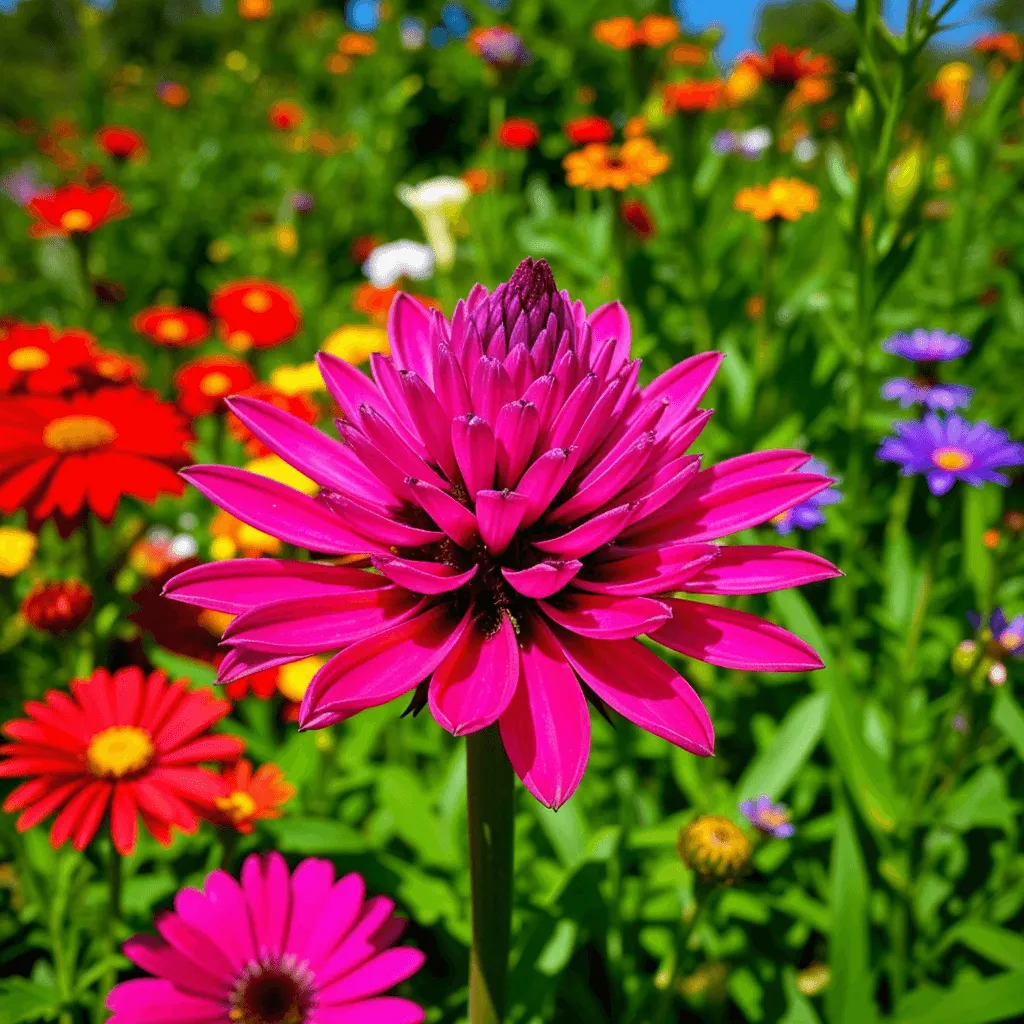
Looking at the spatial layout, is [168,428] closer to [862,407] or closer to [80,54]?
[862,407]

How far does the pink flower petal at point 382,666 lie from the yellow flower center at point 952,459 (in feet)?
2.99

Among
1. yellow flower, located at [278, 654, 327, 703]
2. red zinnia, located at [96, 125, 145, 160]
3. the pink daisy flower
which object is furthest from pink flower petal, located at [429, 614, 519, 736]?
red zinnia, located at [96, 125, 145, 160]

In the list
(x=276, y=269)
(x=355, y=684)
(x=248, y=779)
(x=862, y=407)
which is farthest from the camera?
(x=276, y=269)

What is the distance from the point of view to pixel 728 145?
10.8ft

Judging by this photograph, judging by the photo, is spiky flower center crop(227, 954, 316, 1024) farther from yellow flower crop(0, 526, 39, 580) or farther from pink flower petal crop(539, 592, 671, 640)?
yellow flower crop(0, 526, 39, 580)

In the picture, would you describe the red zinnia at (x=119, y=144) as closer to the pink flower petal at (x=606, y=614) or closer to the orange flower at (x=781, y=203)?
the orange flower at (x=781, y=203)

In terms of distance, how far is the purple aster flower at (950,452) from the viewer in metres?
1.19

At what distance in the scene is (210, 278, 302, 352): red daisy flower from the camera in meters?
1.88

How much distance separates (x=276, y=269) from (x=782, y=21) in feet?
102

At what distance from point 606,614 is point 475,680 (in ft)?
0.34

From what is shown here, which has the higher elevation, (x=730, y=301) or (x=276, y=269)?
(x=276, y=269)

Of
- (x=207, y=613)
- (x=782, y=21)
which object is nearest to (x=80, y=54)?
(x=207, y=613)

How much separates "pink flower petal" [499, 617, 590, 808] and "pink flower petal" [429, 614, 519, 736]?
0.03m

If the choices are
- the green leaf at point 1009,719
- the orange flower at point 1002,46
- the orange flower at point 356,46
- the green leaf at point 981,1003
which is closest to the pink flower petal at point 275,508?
the green leaf at point 981,1003
